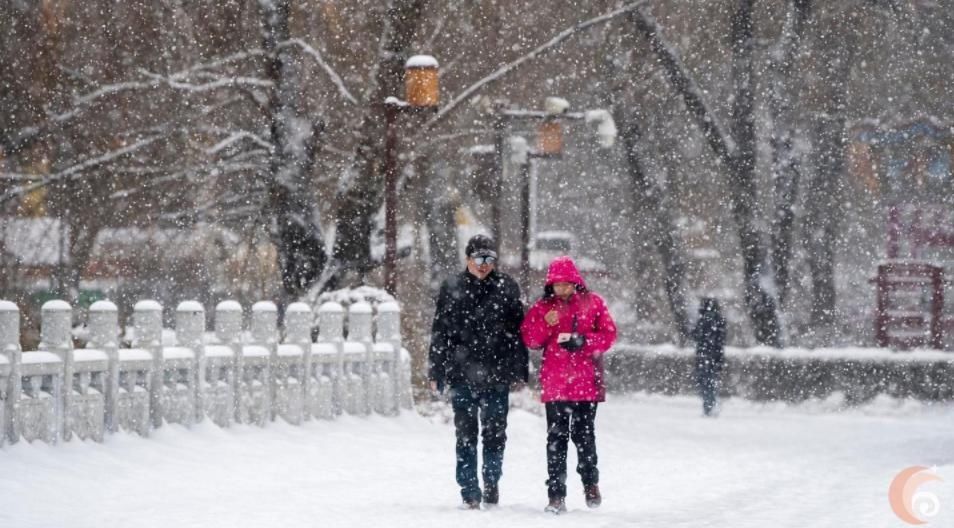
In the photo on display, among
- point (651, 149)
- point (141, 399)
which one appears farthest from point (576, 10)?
point (141, 399)

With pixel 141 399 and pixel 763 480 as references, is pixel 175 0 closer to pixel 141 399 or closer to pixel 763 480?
pixel 141 399

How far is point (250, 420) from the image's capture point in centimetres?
1775

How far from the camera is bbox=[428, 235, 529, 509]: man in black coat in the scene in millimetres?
11680

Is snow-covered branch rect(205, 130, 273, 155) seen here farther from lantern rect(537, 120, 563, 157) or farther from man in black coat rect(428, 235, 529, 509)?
man in black coat rect(428, 235, 529, 509)

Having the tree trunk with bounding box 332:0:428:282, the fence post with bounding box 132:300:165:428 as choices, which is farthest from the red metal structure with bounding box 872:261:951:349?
the fence post with bounding box 132:300:165:428

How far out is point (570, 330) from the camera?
1170 cm

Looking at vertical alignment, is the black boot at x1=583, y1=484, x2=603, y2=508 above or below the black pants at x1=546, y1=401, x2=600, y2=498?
below

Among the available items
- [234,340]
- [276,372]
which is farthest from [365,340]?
[234,340]

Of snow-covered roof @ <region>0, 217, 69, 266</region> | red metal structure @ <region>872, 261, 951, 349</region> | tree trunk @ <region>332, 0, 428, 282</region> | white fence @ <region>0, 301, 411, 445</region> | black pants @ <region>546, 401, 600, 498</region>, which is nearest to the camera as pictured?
black pants @ <region>546, 401, 600, 498</region>

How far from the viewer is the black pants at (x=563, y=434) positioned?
11.7 meters

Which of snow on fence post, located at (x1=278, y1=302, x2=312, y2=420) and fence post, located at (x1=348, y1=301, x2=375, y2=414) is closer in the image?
snow on fence post, located at (x1=278, y1=302, x2=312, y2=420)

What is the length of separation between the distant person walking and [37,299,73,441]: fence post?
12.3 meters

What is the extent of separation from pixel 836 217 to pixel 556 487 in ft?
80.0

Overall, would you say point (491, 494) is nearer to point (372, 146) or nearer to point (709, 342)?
point (372, 146)
